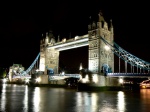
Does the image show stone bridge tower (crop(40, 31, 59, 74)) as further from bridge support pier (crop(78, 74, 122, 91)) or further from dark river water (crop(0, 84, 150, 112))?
dark river water (crop(0, 84, 150, 112))

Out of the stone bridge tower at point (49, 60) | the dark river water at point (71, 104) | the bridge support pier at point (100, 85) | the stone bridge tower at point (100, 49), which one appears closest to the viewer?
the dark river water at point (71, 104)

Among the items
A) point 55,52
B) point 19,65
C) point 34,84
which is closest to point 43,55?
point 55,52

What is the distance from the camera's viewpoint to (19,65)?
250ft

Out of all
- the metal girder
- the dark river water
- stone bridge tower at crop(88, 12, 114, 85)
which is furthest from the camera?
stone bridge tower at crop(88, 12, 114, 85)

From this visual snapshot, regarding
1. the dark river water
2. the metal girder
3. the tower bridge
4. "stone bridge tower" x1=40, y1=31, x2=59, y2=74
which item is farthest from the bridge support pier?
"stone bridge tower" x1=40, y1=31, x2=59, y2=74

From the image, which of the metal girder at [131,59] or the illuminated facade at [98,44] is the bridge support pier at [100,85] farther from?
the metal girder at [131,59]

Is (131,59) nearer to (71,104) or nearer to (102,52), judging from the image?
(102,52)

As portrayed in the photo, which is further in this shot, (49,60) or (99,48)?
(49,60)

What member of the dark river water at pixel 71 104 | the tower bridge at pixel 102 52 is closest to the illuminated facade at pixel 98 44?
the tower bridge at pixel 102 52

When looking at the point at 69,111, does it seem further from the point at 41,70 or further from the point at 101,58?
the point at 41,70

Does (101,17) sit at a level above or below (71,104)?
above

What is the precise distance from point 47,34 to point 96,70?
20736 mm

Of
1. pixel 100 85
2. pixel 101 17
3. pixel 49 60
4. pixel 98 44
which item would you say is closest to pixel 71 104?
pixel 100 85

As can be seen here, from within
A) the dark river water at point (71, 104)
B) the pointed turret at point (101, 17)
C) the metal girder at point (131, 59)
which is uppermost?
the pointed turret at point (101, 17)
